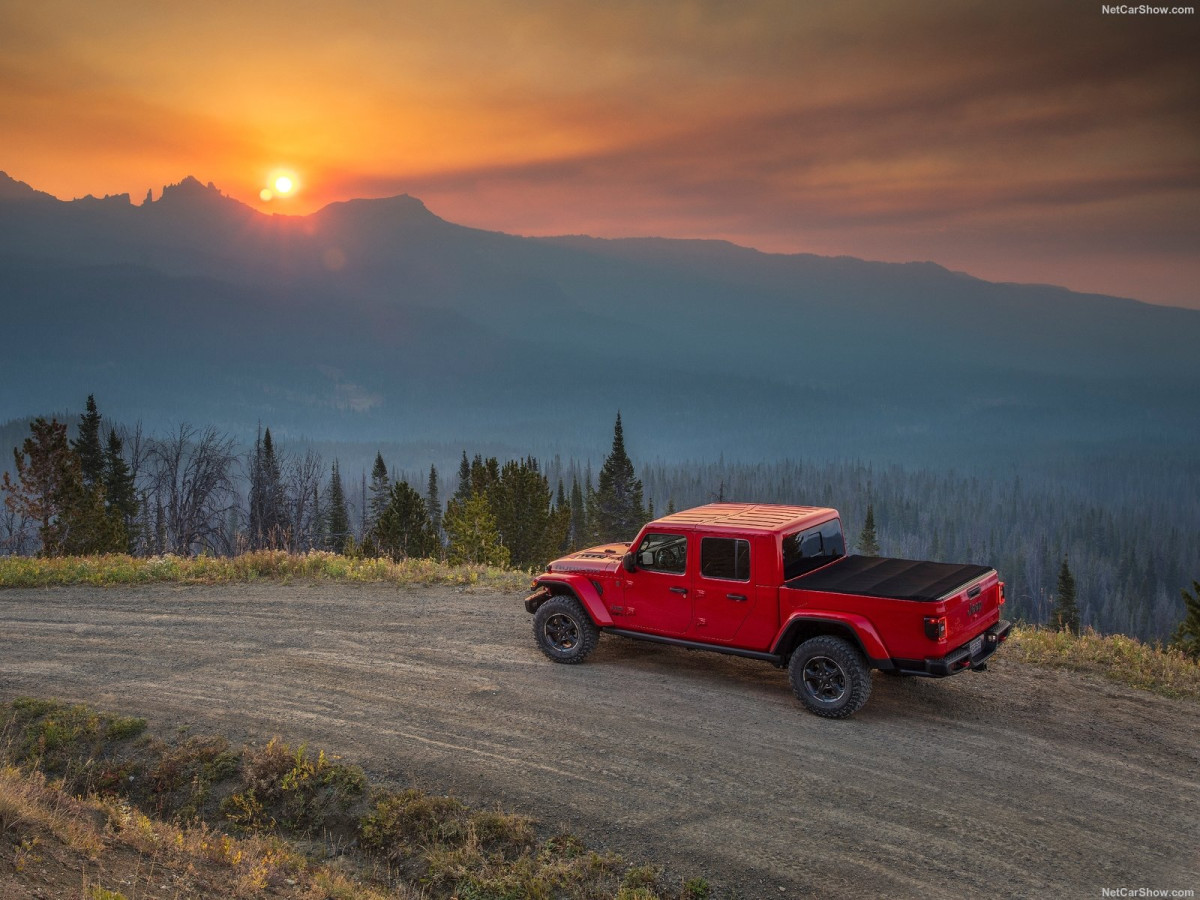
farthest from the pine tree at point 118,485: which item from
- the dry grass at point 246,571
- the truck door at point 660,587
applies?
the truck door at point 660,587

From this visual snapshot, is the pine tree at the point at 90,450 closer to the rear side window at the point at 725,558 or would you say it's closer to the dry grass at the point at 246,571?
the dry grass at the point at 246,571

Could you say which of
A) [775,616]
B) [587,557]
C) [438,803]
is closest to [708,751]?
[775,616]

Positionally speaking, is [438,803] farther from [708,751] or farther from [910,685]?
[910,685]

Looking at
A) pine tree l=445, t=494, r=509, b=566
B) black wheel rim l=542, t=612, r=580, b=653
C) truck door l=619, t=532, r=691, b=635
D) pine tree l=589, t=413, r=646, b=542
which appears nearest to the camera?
truck door l=619, t=532, r=691, b=635

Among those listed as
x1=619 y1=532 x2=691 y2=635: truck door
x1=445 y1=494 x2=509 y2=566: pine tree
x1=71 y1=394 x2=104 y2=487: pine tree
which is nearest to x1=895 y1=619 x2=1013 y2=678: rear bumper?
A: x1=619 y1=532 x2=691 y2=635: truck door

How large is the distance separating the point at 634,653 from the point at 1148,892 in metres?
7.24

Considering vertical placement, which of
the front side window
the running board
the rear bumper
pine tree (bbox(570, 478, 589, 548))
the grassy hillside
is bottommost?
pine tree (bbox(570, 478, 589, 548))

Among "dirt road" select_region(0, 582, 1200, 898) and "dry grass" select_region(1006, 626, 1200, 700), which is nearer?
"dirt road" select_region(0, 582, 1200, 898)

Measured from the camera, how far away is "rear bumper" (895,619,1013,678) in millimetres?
9203

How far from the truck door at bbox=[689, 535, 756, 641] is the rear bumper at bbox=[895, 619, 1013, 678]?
2089mm

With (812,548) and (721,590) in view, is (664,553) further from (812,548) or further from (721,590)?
(812,548)

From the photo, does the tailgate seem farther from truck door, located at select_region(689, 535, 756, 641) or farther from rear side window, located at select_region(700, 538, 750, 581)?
rear side window, located at select_region(700, 538, 750, 581)

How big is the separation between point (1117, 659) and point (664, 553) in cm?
727

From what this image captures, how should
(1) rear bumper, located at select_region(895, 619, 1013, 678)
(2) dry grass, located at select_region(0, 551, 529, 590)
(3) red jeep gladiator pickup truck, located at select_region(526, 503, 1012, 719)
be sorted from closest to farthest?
(1) rear bumper, located at select_region(895, 619, 1013, 678) → (3) red jeep gladiator pickup truck, located at select_region(526, 503, 1012, 719) → (2) dry grass, located at select_region(0, 551, 529, 590)
